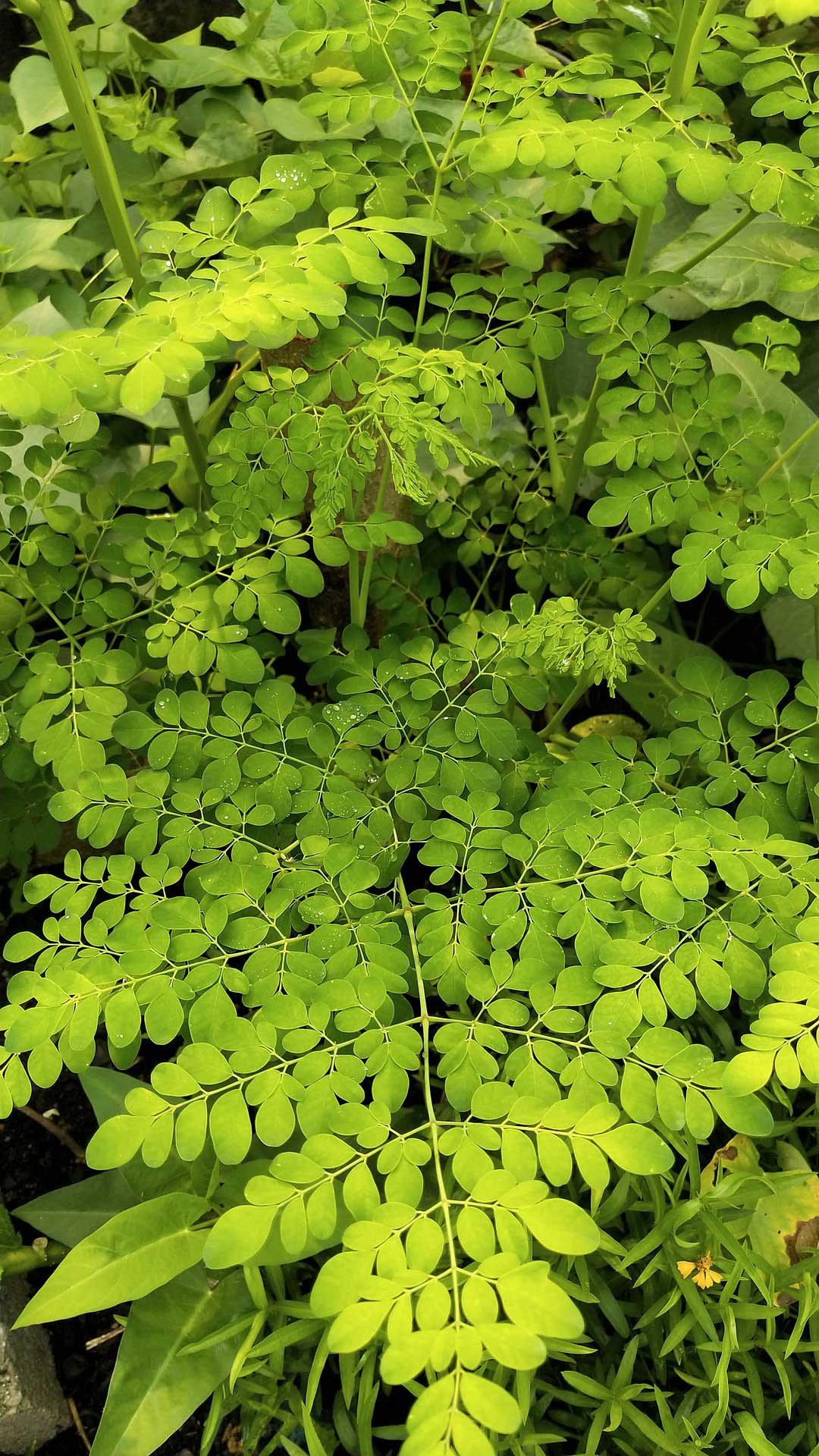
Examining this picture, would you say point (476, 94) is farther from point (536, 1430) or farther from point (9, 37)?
point (536, 1430)

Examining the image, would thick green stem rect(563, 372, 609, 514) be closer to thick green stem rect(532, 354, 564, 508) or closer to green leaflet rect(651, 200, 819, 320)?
thick green stem rect(532, 354, 564, 508)

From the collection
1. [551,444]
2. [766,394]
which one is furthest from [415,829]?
[766,394]

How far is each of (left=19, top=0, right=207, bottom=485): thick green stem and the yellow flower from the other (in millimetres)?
1049

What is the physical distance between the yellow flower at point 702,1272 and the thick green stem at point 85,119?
105cm

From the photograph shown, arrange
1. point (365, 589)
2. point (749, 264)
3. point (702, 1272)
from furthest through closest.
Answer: point (749, 264) → point (365, 589) → point (702, 1272)

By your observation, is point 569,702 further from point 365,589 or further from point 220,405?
point 220,405

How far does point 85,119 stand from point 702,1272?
50.4 inches

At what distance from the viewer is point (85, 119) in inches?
41.5

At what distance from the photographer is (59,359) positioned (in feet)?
2.60

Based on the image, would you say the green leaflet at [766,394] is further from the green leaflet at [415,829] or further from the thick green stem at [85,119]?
the thick green stem at [85,119]

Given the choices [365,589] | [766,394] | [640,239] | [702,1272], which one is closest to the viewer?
[702,1272]

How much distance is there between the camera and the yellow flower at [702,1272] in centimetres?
97

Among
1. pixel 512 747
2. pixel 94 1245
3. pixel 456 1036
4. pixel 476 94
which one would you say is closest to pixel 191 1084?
pixel 456 1036

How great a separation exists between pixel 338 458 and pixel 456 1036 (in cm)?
53
